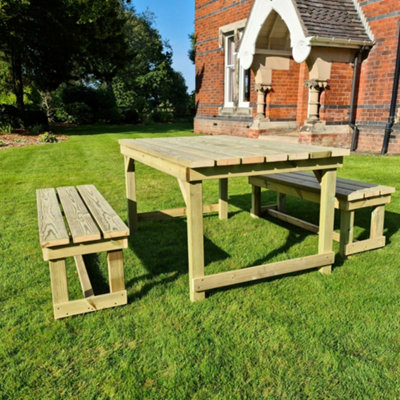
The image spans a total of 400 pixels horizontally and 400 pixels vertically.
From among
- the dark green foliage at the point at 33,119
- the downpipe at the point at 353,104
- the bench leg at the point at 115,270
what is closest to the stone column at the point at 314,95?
the downpipe at the point at 353,104

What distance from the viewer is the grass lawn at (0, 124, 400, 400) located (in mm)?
2035

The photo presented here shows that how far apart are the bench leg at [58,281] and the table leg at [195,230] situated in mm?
871

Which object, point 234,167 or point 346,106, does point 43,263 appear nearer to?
point 234,167

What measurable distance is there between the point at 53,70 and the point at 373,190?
60.2 ft

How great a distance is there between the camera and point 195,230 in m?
2.79

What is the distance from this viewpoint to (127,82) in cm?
3055

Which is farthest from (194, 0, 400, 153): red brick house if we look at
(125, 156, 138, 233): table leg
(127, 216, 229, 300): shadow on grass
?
(125, 156, 138, 233): table leg

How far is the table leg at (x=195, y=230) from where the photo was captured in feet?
8.98

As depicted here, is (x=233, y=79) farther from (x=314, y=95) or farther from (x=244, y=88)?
(x=314, y=95)

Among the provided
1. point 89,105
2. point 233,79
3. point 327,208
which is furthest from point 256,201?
point 89,105

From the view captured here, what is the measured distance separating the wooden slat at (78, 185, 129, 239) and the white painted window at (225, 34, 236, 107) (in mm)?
11116

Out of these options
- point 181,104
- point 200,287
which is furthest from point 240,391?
point 181,104

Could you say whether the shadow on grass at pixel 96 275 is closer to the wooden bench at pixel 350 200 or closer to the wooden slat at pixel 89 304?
the wooden slat at pixel 89 304

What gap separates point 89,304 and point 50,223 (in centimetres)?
66
